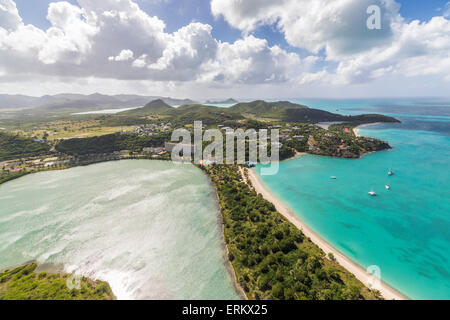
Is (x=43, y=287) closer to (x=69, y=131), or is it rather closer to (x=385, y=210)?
(x=385, y=210)

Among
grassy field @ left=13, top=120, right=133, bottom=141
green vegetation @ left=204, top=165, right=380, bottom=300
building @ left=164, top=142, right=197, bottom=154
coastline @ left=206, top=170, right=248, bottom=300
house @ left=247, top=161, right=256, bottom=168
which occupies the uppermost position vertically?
grassy field @ left=13, top=120, right=133, bottom=141

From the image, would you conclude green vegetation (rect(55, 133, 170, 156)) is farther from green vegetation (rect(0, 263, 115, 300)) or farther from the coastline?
the coastline

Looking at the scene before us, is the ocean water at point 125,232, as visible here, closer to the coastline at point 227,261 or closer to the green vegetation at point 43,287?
the coastline at point 227,261

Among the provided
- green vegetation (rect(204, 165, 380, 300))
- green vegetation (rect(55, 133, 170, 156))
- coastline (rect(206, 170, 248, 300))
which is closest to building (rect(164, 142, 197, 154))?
green vegetation (rect(55, 133, 170, 156))

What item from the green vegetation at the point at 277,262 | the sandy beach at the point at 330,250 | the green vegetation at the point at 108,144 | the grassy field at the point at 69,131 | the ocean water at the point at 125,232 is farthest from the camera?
the grassy field at the point at 69,131

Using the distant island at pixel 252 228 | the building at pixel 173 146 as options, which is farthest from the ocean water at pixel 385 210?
the building at pixel 173 146
